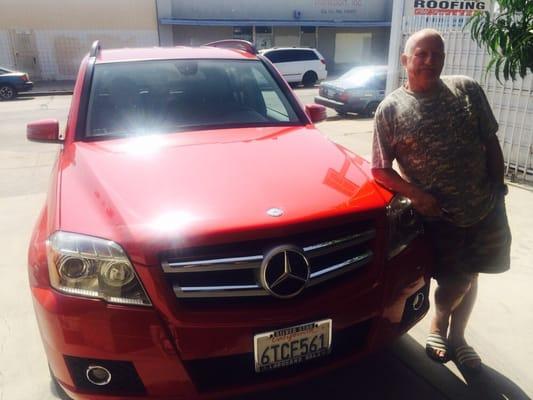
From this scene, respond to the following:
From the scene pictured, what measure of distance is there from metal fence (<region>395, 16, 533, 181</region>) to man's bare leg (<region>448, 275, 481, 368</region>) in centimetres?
356

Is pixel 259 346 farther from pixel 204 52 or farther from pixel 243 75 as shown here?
pixel 204 52

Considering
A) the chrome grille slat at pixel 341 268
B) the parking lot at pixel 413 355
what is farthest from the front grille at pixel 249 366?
the parking lot at pixel 413 355

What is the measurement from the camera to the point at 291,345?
6.54 ft

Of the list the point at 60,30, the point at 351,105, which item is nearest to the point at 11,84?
the point at 60,30

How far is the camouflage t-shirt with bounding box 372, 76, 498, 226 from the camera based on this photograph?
90.8 inches

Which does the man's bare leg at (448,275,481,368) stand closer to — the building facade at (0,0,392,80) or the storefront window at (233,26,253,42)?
the building facade at (0,0,392,80)

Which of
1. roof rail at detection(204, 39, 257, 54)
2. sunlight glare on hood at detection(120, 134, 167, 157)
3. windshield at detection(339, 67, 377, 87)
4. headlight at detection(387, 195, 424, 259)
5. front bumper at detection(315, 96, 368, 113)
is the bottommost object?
front bumper at detection(315, 96, 368, 113)

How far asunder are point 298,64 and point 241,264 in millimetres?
21098

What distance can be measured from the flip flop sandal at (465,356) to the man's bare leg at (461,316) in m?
0.04

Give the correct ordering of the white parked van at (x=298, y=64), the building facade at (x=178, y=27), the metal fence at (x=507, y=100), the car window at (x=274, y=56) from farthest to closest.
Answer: the building facade at (x=178, y=27) → the white parked van at (x=298, y=64) → the car window at (x=274, y=56) → the metal fence at (x=507, y=100)

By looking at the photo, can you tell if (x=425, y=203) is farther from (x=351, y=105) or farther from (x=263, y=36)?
(x=263, y=36)

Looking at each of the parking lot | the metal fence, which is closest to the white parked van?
the metal fence

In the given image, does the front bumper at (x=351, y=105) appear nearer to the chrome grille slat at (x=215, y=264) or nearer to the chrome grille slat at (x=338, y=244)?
the chrome grille slat at (x=338, y=244)

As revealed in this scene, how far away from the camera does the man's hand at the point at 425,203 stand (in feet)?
7.62
